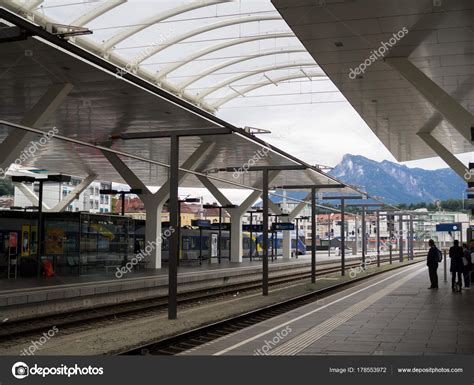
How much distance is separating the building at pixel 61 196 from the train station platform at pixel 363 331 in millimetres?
18598

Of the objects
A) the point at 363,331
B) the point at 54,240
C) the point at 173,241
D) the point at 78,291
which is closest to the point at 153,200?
the point at 54,240

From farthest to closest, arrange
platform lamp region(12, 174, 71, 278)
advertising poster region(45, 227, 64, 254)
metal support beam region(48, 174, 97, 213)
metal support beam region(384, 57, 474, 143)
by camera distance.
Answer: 1. metal support beam region(48, 174, 97, 213)
2. advertising poster region(45, 227, 64, 254)
3. platform lamp region(12, 174, 71, 278)
4. metal support beam region(384, 57, 474, 143)

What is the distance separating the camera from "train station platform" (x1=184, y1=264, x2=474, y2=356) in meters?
8.07

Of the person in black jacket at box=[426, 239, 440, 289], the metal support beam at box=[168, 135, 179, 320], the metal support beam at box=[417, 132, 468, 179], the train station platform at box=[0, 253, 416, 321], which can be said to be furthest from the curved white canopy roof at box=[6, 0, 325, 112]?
the person in black jacket at box=[426, 239, 440, 289]

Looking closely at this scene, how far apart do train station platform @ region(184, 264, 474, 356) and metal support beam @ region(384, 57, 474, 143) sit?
14.8 ft

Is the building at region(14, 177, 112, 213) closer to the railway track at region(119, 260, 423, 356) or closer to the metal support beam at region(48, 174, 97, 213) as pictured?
the metal support beam at region(48, 174, 97, 213)

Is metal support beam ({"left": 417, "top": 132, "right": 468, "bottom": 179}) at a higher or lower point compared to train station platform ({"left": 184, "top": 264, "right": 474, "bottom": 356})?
higher

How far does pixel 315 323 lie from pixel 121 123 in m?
15.0

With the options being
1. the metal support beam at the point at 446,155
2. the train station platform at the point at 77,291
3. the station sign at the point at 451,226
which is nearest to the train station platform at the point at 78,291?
the train station platform at the point at 77,291

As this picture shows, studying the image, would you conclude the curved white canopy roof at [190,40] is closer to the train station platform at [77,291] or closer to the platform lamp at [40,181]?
the platform lamp at [40,181]

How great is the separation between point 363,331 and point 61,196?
188 ft

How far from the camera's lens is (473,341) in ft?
28.6

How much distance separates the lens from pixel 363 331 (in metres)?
9.79

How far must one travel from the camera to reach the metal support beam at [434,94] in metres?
13.9
